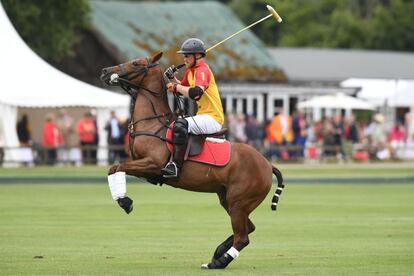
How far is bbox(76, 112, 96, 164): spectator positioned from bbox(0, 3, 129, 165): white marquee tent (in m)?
1.97

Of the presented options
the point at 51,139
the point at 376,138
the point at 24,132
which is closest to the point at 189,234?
the point at 51,139

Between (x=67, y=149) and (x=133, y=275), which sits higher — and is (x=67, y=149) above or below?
below

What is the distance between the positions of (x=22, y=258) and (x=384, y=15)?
59.4 meters

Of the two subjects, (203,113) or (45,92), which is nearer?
(203,113)

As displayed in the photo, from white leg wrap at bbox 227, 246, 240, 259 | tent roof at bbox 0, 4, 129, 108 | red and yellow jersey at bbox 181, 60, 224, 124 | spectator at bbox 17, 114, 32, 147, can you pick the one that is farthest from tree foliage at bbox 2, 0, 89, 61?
white leg wrap at bbox 227, 246, 240, 259

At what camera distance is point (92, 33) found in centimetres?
5356

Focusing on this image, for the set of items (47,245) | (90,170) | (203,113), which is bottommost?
(90,170)

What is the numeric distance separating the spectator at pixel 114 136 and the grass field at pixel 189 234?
11.0 metres

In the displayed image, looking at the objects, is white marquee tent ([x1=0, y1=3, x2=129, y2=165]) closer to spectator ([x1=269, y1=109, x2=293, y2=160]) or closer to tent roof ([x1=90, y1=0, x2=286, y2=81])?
spectator ([x1=269, y1=109, x2=293, y2=160])

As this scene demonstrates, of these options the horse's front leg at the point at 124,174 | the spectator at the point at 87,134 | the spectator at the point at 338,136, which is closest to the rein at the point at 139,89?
the horse's front leg at the point at 124,174

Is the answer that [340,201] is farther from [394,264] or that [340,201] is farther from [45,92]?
[45,92]

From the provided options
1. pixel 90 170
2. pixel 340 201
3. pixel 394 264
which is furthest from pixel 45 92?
pixel 394 264

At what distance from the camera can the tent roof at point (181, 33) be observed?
178ft

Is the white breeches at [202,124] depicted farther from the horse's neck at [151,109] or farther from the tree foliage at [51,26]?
the tree foliage at [51,26]
